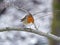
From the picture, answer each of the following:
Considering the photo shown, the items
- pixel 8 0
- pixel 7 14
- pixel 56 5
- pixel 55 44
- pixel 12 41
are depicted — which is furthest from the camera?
pixel 7 14

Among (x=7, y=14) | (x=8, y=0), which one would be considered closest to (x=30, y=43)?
(x=7, y=14)

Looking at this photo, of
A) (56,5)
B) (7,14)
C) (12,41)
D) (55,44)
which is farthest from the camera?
(7,14)

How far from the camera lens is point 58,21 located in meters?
2.20

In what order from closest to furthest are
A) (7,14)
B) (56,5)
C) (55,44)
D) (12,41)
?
(56,5), (55,44), (12,41), (7,14)

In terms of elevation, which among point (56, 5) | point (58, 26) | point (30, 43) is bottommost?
point (30, 43)

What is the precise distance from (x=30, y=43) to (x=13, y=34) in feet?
0.89

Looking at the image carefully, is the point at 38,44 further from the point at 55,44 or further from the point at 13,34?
the point at 55,44

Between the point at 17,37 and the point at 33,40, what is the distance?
0.24m

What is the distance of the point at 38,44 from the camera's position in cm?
374

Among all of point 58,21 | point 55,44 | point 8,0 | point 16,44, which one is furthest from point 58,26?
point 16,44

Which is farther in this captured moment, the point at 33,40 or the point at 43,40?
the point at 33,40

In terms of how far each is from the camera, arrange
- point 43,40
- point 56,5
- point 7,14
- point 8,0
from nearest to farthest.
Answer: point 8,0
point 56,5
point 43,40
point 7,14

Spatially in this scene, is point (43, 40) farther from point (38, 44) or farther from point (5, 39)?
point (5, 39)

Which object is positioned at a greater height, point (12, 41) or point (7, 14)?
point (7, 14)
